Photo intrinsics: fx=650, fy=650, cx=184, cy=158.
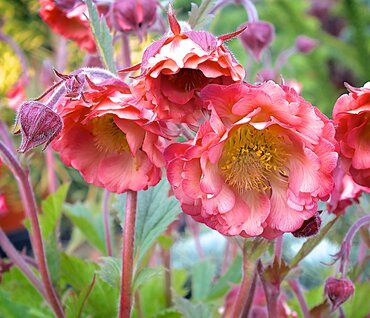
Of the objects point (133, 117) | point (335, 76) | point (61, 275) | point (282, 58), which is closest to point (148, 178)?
point (133, 117)

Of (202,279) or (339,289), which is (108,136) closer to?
(339,289)

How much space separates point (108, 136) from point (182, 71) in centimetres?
10

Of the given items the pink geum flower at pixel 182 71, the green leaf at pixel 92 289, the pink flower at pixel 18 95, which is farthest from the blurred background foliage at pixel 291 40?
the pink geum flower at pixel 182 71

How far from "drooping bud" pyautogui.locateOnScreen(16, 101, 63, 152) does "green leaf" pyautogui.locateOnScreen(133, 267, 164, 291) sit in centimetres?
14

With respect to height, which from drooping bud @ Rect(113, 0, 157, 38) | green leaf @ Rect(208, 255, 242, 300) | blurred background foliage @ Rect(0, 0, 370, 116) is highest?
drooping bud @ Rect(113, 0, 157, 38)

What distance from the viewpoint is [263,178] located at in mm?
460

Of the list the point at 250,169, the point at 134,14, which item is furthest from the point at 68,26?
the point at 250,169

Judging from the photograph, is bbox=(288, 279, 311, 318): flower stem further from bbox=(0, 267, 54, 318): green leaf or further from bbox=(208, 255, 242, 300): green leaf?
bbox=(0, 267, 54, 318): green leaf

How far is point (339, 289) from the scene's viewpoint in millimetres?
499

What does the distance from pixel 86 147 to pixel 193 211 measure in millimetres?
122

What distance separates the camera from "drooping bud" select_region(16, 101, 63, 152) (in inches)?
17.0

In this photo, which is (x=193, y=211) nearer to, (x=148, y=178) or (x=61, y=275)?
(x=148, y=178)

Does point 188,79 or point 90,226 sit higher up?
point 188,79

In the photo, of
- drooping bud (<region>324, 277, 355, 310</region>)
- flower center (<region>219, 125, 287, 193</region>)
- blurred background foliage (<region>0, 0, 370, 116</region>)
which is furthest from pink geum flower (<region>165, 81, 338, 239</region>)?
blurred background foliage (<region>0, 0, 370, 116</region>)
